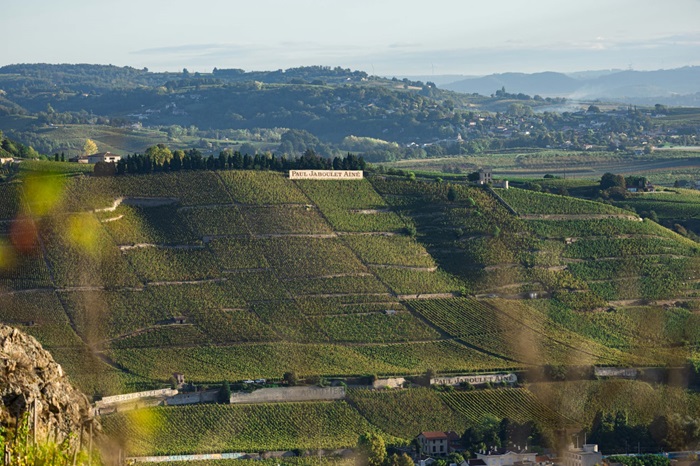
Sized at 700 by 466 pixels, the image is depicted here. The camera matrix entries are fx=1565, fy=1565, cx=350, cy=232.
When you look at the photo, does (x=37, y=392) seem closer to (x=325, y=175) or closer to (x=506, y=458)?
(x=506, y=458)

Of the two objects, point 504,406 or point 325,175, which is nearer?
point 504,406

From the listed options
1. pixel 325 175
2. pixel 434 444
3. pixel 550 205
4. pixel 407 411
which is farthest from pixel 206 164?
pixel 434 444

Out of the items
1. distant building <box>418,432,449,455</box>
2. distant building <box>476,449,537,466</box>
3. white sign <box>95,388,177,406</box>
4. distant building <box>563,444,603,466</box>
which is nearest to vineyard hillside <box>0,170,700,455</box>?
white sign <box>95,388,177,406</box>

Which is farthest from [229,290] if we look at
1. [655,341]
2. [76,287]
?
[655,341]

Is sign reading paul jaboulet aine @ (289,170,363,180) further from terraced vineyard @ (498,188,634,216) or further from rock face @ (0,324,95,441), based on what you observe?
rock face @ (0,324,95,441)

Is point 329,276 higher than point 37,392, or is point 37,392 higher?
point 37,392

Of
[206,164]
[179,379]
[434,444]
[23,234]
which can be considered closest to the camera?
[434,444]

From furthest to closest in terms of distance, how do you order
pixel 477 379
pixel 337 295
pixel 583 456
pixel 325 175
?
pixel 325 175 → pixel 337 295 → pixel 477 379 → pixel 583 456

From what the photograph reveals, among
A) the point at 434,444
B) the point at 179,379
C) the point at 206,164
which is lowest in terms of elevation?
the point at 434,444
